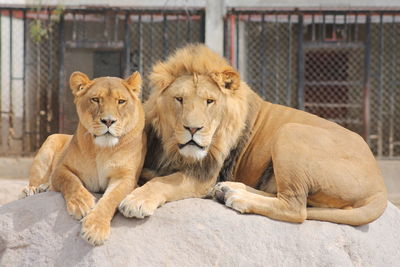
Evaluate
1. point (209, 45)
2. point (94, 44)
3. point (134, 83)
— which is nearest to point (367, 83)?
point (209, 45)

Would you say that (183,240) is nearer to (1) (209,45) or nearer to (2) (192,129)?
(2) (192,129)

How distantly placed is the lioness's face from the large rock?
30cm

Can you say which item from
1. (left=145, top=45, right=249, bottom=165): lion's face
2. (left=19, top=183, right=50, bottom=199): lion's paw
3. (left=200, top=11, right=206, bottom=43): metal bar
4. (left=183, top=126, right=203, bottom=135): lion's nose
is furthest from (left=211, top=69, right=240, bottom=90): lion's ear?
(left=200, top=11, right=206, bottom=43): metal bar

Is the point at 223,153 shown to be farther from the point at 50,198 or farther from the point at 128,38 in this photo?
the point at 128,38

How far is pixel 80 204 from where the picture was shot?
3.19 meters

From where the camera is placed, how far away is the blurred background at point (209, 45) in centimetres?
966

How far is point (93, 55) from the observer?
11359 millimetres

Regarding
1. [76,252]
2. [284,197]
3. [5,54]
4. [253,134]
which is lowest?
[76,252]

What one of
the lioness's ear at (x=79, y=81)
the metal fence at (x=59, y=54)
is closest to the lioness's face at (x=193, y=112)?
the lioness's ear at (x=79, y=81)

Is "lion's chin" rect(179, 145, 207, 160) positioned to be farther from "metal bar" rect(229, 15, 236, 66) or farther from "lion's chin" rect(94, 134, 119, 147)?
"metal bar" rect(229, 15, 236, 66)

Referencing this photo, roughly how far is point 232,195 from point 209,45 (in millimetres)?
6403

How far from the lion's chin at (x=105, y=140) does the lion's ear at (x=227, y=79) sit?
1.93ft

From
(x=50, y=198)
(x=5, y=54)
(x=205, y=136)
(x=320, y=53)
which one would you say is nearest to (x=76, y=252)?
(x=50, y=198)

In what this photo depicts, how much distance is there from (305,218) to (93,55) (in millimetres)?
8463
